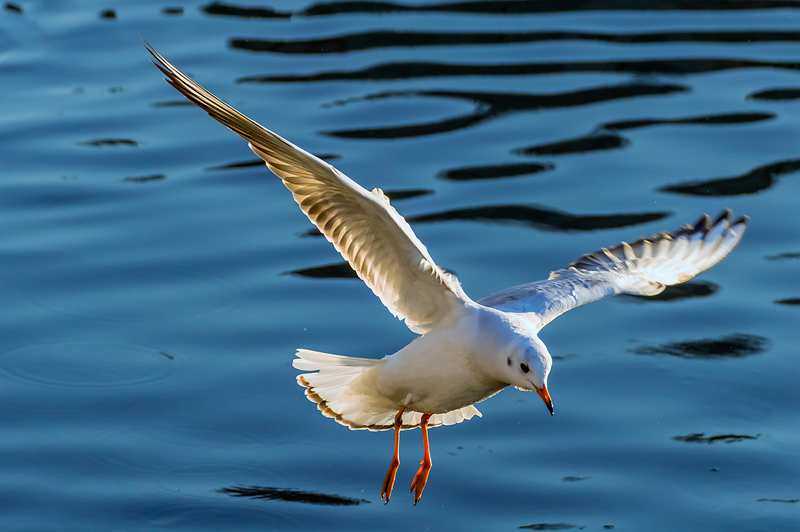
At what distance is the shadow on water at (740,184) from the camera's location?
53.7ft

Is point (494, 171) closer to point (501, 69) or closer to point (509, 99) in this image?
point (509, 99)

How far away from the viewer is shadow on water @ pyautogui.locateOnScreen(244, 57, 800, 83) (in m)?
19.8

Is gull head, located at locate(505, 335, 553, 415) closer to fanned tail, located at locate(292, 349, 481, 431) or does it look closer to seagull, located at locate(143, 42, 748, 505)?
seagull, located at locate(143, 42, 748, 505)

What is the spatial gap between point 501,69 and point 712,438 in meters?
9.20

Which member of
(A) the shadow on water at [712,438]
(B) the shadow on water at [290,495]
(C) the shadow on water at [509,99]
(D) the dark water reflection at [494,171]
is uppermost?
(C) the shadow on water at [509,99]

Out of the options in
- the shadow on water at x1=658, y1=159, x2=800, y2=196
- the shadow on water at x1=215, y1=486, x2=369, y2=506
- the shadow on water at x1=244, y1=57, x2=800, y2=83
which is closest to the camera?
the shadow on water at x1=215, y1=486, x2=369, y2=506

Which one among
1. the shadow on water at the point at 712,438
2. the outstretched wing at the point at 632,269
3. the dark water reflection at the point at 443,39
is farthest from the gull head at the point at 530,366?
the dark water reflection at the point at 443,39

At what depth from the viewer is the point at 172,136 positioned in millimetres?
18141

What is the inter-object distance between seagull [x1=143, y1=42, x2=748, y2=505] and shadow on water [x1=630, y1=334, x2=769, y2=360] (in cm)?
376

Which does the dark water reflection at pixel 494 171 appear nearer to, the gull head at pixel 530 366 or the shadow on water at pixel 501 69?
the shadow on water at pixel 501 69

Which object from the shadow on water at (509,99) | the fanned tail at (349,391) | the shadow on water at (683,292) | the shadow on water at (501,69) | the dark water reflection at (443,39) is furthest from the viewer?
the dark water reflection at (443,39)

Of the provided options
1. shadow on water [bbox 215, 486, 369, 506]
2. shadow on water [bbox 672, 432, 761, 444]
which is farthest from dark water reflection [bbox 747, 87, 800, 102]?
shadow on water [bbox 215, 486, 369, 506]

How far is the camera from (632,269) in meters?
10.3

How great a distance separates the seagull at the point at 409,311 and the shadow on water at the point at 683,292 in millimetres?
4795
